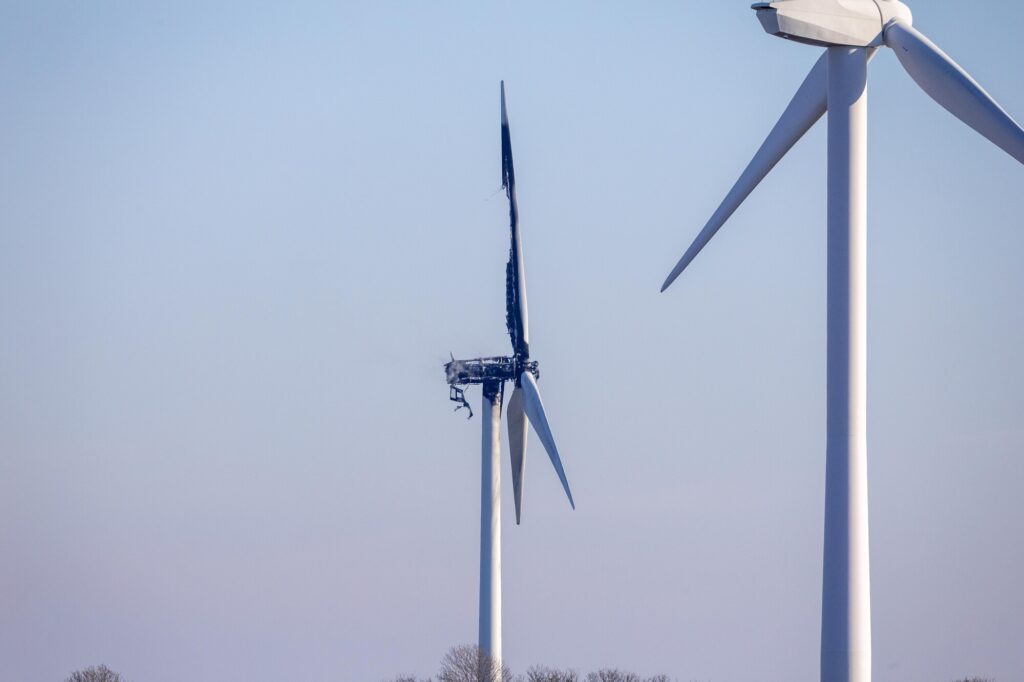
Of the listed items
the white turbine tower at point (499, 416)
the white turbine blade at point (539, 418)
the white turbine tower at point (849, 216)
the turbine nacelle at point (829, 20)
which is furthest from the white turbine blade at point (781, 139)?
the white turbine tower at point (499, 416)

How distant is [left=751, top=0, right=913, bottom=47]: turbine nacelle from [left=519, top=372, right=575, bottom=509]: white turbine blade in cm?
3352

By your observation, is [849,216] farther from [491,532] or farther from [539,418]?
[491,532]

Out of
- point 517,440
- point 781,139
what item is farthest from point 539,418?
point 781,139

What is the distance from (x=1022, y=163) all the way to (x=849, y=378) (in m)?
8.41

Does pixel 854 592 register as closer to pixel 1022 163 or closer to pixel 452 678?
pixel 1022 163

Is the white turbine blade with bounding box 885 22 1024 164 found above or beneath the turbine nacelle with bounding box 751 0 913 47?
beneath

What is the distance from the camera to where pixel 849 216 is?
66.5m

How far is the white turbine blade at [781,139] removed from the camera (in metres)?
71.1

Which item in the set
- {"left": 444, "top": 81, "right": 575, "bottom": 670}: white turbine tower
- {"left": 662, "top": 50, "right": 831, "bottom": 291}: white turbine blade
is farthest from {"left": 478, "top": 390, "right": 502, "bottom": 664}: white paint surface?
{"left": 662, "top": 50, "right": 831, "bottom": 291}: white turbine blade

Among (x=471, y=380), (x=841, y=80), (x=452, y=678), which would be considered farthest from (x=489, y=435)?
(x=841, y=80)

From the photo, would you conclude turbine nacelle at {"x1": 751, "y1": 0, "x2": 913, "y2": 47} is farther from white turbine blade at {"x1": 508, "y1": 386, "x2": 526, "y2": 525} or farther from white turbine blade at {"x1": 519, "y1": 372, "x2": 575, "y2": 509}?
white turbine blade at {"x1": 508, "y1": 386, "x2": 526, "y2": 525}

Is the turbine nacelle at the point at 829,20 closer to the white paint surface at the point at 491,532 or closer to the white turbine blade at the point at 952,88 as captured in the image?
the white turbine blade at the point at 952,88

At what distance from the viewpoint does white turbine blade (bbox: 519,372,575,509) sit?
98806 mm

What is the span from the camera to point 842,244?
66.3 meters
